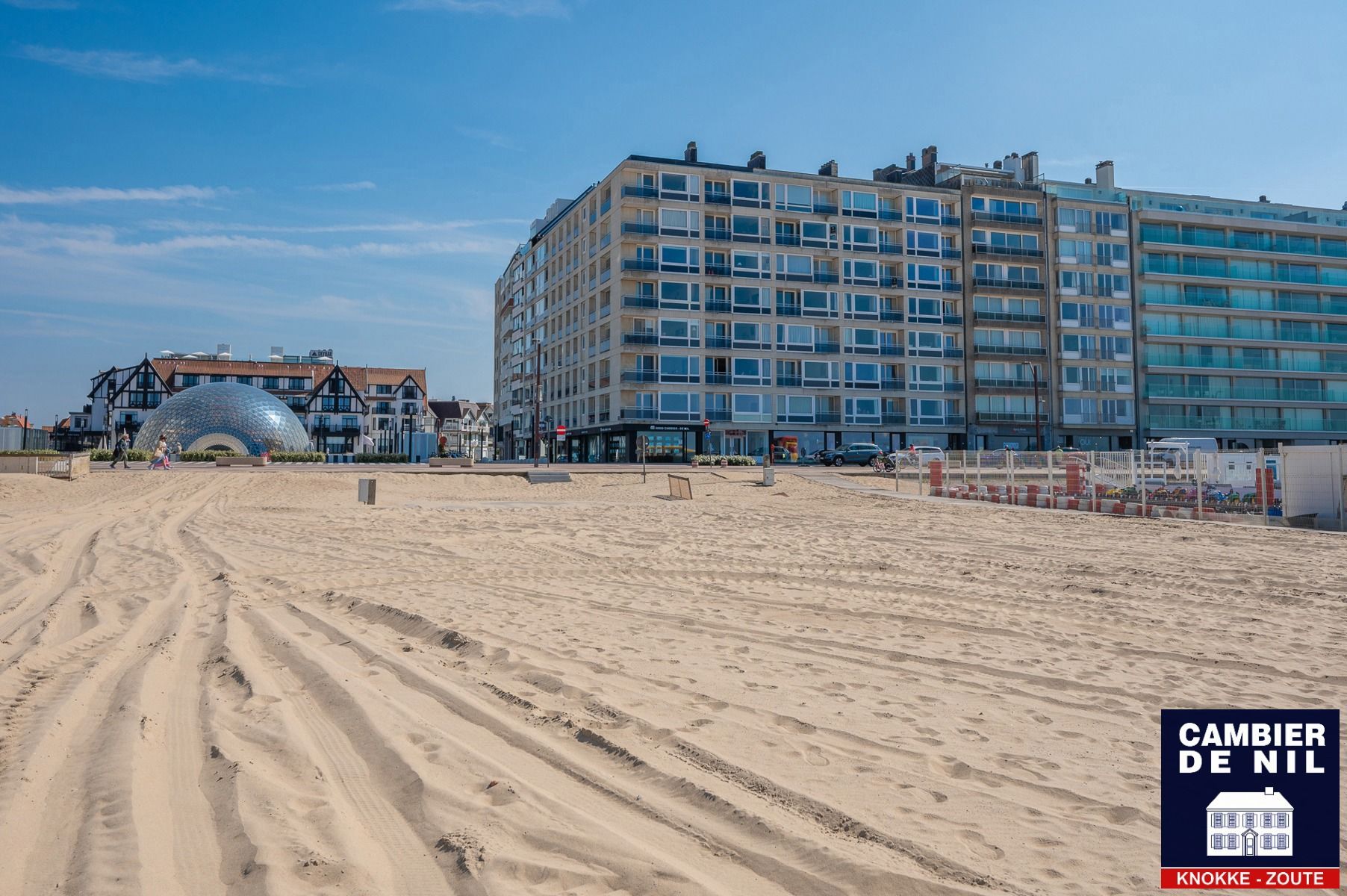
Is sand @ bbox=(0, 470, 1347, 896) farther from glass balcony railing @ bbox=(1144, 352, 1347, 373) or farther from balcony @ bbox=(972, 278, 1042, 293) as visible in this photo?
glass balcony railing @ bbox=(1144, 352, 1347, 373)

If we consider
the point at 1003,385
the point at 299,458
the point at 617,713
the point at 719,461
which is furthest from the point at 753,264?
the point at 617,713

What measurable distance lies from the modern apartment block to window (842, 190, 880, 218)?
18cm

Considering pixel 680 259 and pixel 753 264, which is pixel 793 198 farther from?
Result: pixel 680 259

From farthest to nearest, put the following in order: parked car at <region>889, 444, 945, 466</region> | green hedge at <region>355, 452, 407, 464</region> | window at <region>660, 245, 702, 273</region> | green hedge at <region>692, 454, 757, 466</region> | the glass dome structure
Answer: the glass dome structure < window at <region>660, 245, 702, 273</region> < green hedge at <region>355, 452, 407, 464</region> < green hedge at <region>692, 454, 757, 466</region> < parked car at <region>889, 444, 945, 466</region>

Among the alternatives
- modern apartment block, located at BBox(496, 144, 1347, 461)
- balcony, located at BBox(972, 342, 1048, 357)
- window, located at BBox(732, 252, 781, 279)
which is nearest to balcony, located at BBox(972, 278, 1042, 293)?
modern apartment block, located at BBox(496, 144, 1347, 461)

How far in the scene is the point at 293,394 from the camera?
110000 mm

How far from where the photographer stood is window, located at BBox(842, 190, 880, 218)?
6662 centimetres

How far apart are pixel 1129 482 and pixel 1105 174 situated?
58.8 metres

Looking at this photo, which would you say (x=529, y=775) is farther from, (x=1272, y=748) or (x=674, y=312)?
(x=674, y=312)

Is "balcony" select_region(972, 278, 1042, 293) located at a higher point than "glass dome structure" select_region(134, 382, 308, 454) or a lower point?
higher

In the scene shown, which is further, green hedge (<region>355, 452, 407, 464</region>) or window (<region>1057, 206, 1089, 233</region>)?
window (<region>1057, 206, 1089, 233</region>)

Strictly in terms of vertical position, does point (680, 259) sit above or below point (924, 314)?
above

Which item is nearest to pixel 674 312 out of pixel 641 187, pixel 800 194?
pixel 641 187

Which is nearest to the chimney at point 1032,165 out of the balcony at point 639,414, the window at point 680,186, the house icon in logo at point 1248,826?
the window at point 680,186
